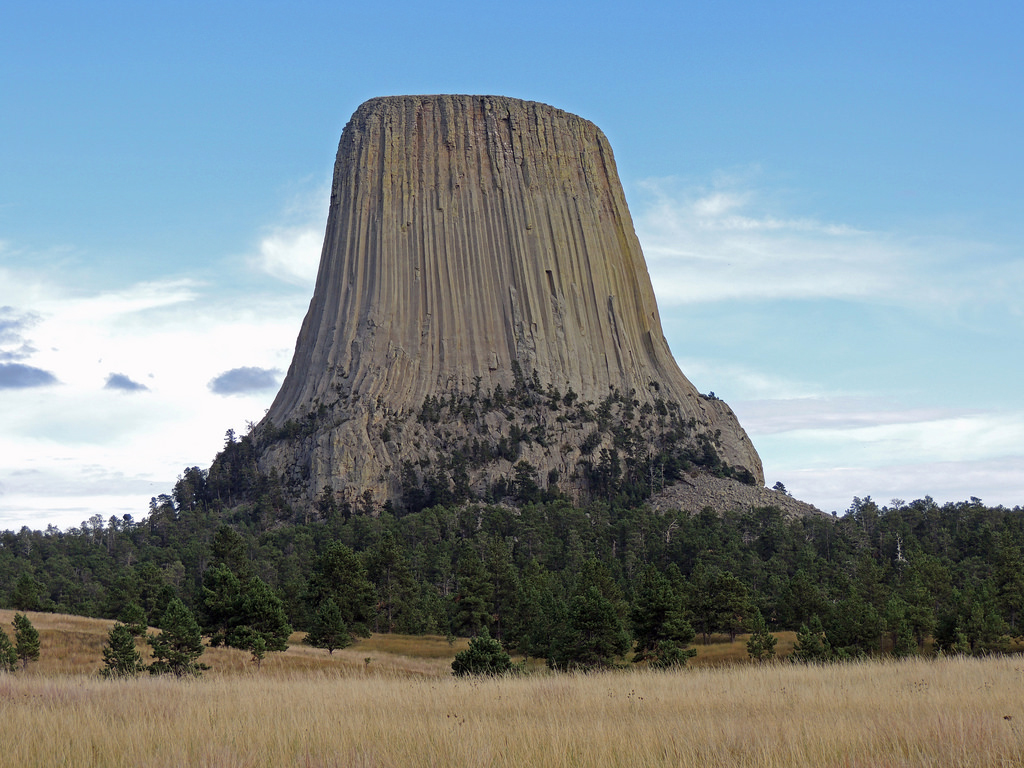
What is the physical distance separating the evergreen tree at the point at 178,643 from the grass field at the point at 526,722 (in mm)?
15518

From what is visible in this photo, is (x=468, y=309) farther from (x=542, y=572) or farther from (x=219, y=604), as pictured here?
(x=219, y=604)

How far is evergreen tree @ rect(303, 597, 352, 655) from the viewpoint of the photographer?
43312 mm

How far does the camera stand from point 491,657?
1025 inches

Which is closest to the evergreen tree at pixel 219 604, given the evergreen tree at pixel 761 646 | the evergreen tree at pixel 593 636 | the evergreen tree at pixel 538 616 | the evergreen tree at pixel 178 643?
the evergreen tree at pixel 178 643

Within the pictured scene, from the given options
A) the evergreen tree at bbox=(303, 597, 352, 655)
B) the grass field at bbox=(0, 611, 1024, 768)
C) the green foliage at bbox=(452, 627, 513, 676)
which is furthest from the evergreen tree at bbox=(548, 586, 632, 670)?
the grass field at bbox=(0, 611, 1024, 768)

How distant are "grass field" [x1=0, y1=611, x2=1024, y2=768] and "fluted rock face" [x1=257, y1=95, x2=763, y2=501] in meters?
90.2

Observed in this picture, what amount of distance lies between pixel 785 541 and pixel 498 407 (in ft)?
140

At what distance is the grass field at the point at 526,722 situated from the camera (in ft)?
25.0

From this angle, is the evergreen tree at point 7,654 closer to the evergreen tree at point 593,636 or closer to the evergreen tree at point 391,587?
the evergreen tree at point 593,636

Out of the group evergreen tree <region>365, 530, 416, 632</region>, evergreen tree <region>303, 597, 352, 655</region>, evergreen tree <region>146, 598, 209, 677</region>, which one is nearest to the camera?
evergreen tree <region>146, 598, 209, 677</region>

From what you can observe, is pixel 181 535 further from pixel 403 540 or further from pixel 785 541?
pixel 785 541

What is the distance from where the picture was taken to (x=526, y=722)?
9523 mm

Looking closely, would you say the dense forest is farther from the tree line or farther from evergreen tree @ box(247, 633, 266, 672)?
evergreen tree @ box(247, 633, 266, 672)

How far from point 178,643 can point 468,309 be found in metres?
87.2
